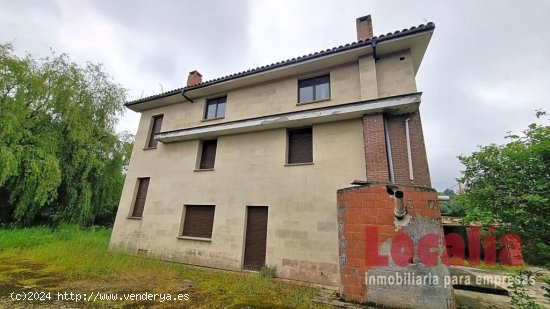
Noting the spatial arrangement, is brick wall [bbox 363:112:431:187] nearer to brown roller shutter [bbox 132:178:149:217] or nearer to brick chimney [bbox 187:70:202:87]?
brick chimney [bbox 187:70:202:87]

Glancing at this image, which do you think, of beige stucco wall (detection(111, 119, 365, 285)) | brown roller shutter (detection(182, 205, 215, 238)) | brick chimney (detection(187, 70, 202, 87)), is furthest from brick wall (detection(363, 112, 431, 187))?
brick chimney (detection(187, 70, 202, 87))

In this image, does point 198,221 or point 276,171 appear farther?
point 198,221

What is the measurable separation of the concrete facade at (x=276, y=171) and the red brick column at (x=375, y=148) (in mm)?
77

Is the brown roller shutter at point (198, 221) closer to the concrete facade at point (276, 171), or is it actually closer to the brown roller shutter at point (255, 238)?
the concrete facade at point (276, 171)

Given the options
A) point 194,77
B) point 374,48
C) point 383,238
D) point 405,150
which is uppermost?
point 194,77

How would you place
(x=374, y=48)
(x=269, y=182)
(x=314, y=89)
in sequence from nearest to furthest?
(x=374, y=48) < (x=269, y=182) < (x=314, y=89)

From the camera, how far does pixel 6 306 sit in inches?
160

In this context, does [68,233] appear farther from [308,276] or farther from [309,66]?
[309,66]

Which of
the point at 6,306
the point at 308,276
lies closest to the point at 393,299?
the point at 308,276

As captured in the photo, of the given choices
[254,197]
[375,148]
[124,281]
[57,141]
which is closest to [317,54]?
[375,148]

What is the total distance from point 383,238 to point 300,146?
15.1 feet

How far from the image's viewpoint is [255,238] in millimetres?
8031

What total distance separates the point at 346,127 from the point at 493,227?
190 inches

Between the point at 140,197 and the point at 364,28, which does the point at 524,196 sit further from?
the point at 140,197
